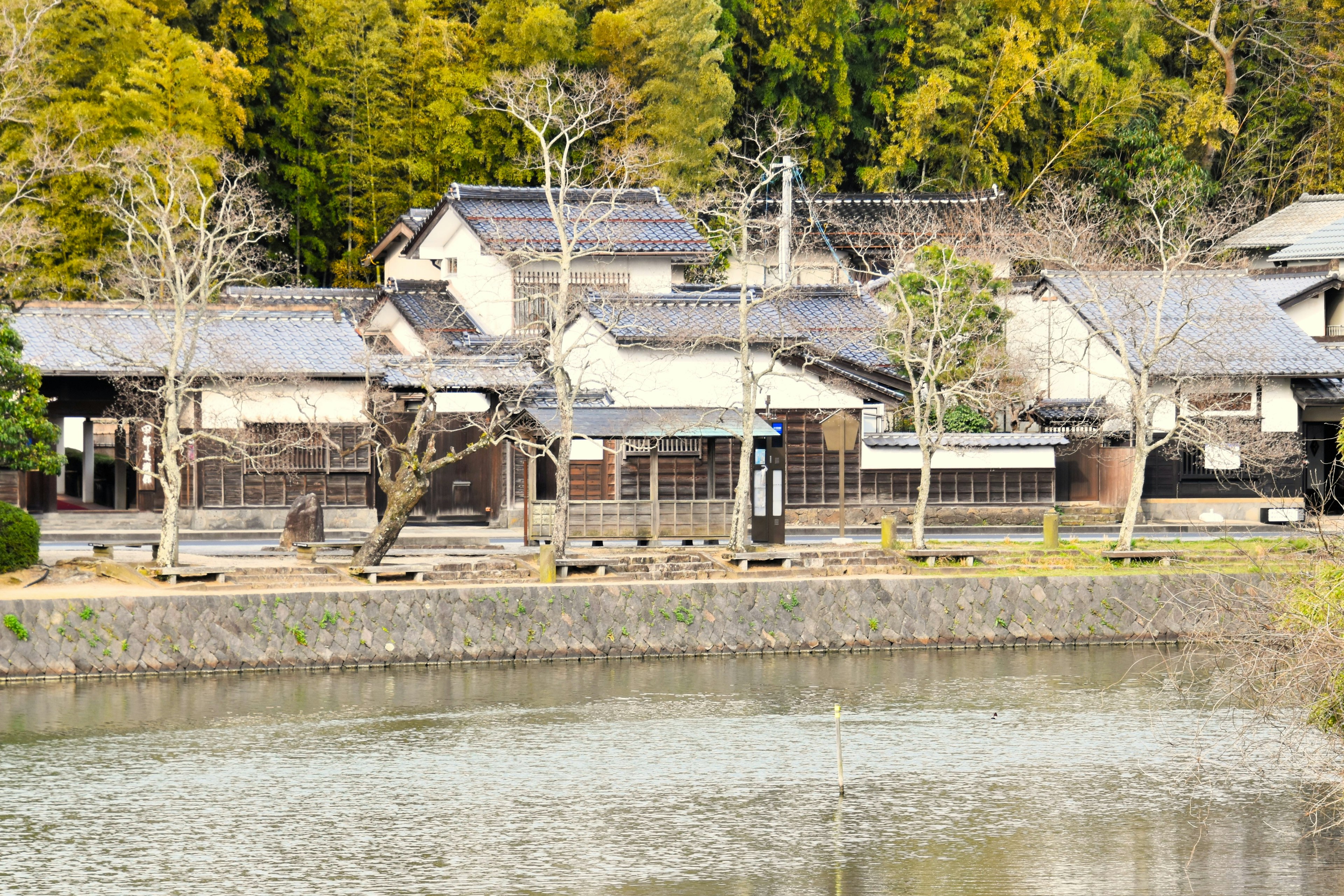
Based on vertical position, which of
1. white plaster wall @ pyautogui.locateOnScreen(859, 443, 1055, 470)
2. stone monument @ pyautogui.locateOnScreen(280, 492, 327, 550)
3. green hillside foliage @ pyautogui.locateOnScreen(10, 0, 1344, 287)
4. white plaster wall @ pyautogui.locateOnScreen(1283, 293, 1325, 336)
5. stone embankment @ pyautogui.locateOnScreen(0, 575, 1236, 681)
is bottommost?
stone embankment @ pyautogui.locateOnScreen(0, 575, 1236, 681)

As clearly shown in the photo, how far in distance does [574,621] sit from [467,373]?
41.2 ft

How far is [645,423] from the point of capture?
3341 cm

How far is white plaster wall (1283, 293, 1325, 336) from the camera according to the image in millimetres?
45938

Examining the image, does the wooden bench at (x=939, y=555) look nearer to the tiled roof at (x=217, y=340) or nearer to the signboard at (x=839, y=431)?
the signboard at (x=839, y=431)

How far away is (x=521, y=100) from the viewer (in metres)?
46.9

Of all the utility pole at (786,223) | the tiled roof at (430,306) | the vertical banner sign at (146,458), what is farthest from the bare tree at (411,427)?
the utility pole at (786,223)

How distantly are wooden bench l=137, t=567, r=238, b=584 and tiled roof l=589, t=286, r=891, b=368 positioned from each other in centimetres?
1199

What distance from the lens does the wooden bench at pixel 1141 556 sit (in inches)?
1161

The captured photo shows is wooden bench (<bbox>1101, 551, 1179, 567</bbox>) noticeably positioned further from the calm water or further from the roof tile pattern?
Answer: the roof tile pattern

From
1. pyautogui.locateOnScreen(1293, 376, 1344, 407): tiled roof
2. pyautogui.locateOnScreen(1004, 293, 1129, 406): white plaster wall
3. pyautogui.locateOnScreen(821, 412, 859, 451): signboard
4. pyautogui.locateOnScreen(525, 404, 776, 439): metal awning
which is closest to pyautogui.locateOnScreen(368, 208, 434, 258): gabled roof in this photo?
pyautogui.locateOnScreen(525, 404, 776, 439): metal awning

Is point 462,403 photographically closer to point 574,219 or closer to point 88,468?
point 574,219

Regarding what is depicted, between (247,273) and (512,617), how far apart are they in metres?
→ 19.2

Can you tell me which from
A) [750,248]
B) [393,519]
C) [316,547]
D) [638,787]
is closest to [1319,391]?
[750,248]

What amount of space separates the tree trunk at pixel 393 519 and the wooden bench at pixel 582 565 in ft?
8.88
